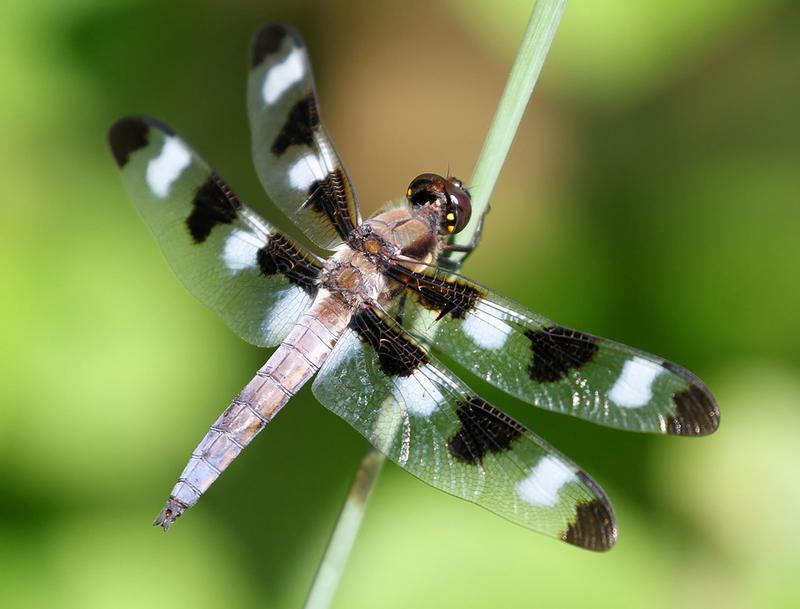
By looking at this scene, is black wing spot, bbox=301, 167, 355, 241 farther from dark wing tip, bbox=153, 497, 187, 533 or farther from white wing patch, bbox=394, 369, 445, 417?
dark wing tip, bbox=153, 497, 187, 533

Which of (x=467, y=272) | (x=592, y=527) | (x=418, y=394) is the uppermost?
(x=467, y=272)

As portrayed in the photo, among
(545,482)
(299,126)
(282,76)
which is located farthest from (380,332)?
(282,76)

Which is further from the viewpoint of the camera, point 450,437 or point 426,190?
point 426,190

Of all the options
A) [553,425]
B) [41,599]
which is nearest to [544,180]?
[553,425]

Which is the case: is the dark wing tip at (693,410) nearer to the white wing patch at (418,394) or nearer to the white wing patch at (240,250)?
the white wing patch at (418,394)

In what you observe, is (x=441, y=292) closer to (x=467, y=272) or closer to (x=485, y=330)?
(x=485, y=330)

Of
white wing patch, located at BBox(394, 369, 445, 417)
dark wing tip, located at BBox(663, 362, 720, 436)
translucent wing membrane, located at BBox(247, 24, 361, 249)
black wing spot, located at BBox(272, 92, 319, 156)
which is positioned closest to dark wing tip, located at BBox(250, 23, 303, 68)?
translucent wing membrane, located at BBox(247, 24, 361, 249)

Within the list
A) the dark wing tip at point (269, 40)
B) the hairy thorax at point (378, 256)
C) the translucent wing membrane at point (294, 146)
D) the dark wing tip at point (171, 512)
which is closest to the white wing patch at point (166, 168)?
the translucent wing membrane at point (294, 146)
